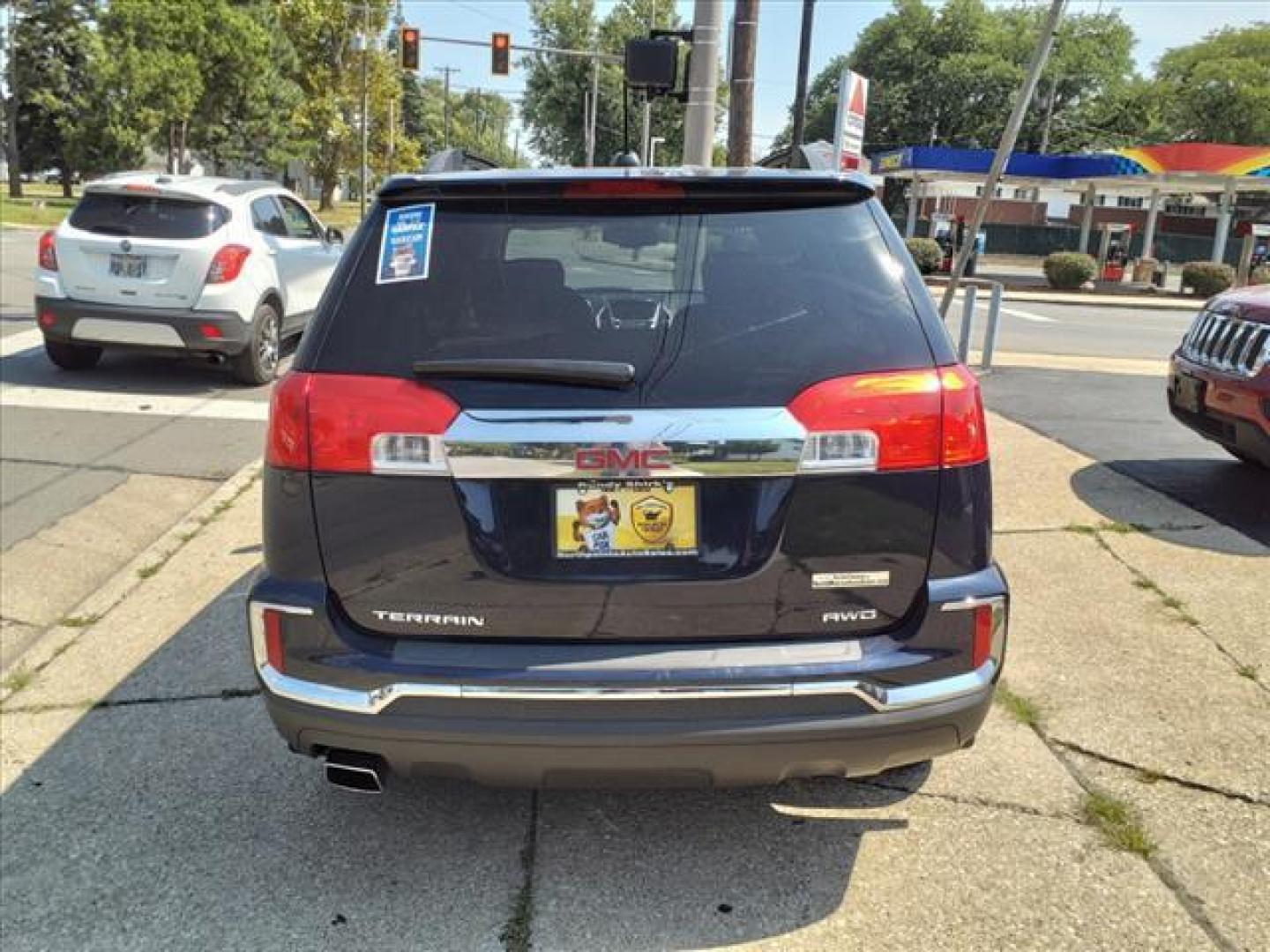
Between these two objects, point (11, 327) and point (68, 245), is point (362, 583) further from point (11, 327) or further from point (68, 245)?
point (11, 327)

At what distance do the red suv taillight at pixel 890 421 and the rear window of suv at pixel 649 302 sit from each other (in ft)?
0.16

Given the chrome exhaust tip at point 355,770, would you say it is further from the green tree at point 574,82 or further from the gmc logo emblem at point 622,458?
the green tree at point 574,82

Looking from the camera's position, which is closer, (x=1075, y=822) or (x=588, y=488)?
(x=588, y=488)

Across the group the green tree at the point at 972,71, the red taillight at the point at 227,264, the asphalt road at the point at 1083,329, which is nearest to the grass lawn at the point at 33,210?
the red taillight at the point at 227,264

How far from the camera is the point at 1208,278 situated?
2594cm

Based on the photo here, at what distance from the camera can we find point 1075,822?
2936 millimetres

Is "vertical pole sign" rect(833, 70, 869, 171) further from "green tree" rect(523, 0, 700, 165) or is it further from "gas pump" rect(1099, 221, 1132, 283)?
"green tree" rect(523, 0, 700, 165)

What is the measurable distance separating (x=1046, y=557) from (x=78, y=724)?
4213mm

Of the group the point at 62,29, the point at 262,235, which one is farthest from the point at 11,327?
the point at 62,29

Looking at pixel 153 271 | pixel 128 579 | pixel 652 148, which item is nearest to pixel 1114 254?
pixel 652 148

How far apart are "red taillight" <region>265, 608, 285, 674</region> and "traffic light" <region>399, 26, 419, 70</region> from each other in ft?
77.7

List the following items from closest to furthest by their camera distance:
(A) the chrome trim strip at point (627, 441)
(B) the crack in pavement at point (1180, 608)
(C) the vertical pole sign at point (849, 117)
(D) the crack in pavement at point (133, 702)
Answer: (A) the chrome trim strip at point (627, 441), (D) the crack in pavement at point (133, 702), (B) the crack in pavement at point (1180, 608), (C) the vertical pole sign at point (849, 117)

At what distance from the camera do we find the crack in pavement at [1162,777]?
307cm

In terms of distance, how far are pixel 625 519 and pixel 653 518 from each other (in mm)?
62
